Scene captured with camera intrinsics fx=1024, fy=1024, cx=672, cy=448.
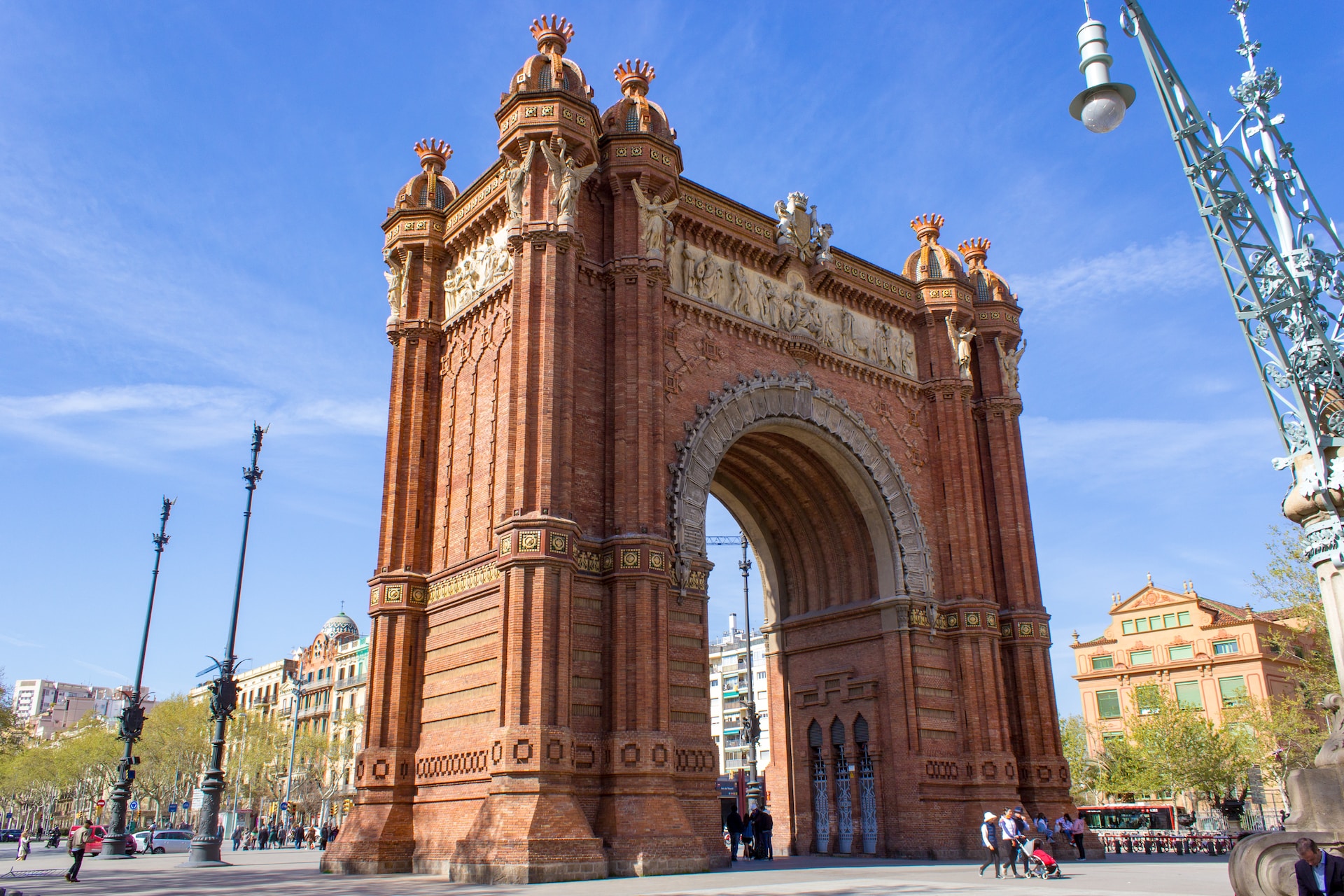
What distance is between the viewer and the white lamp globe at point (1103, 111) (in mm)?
11641

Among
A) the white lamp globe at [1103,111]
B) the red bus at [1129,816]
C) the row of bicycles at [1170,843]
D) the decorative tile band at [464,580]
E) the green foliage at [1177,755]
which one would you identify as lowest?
the row of bicycles at [1170,843]

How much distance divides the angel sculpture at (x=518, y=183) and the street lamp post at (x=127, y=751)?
19264 mm

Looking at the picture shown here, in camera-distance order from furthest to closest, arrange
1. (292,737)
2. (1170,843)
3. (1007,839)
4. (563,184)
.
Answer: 1. (292,737)
2. (1170,843)
3. (563,184)
4. (1007,839)

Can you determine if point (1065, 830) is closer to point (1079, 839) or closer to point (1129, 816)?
point (1079, 839)

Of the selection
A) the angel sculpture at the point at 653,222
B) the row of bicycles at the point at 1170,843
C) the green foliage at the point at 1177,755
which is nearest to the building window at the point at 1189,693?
the green foliage at the point at 1177,755

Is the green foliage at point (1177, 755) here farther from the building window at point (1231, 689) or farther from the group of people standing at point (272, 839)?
the group of people standing at point (272, 839)

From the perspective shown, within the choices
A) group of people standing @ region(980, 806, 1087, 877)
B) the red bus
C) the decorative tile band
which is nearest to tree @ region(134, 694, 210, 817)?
the decorative tile band

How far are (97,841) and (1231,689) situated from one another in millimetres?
57323

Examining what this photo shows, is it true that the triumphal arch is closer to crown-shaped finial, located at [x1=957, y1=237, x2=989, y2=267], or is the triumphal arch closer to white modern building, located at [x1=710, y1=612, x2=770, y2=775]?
crown-shaped finial, located at [x1=957, y1=237, x2=989, y2=267]

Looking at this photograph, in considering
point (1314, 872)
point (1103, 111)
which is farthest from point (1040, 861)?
point (1103, 111)

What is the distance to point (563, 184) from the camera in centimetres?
2195

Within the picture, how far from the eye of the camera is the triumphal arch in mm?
19344

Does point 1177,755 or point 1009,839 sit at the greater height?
point 1177,755

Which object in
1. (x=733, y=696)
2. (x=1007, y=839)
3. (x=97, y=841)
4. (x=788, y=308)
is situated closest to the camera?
(x=1007, y=839)
